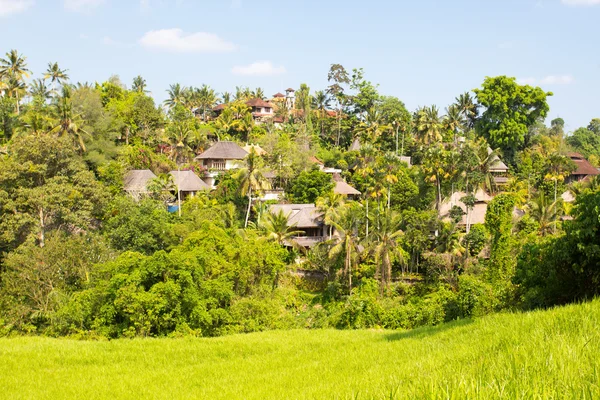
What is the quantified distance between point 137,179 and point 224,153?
39.7 ft

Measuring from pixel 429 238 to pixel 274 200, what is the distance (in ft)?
52.2

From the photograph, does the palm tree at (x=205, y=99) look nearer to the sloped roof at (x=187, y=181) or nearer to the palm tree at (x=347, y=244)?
the sloped roof at (x=187, y=181)

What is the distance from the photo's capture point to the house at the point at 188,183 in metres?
47.6

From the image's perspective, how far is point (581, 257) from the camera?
14.9 meters

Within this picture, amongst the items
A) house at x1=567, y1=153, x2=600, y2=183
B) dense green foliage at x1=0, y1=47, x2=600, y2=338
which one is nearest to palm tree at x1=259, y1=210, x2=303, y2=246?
dense green foliage at x1=0, y1=47, x2=600, y2=338

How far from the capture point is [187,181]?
48.3 m

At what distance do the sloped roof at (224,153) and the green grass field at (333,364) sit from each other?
38770mm

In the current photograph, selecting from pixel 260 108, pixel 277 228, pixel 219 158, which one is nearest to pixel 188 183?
pixel 219 158

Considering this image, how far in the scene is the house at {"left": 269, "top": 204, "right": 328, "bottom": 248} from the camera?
40.4 metres

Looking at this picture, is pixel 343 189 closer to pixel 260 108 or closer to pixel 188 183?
pixel 188 183

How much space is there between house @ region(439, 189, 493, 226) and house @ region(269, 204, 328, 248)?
924cm

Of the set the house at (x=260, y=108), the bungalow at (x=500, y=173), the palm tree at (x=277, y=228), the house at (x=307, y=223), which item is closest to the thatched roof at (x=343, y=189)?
the house at (x=307, y=223)

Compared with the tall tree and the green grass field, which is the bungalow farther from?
the green grass field

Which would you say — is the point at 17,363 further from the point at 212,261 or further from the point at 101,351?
the point at 212,261
